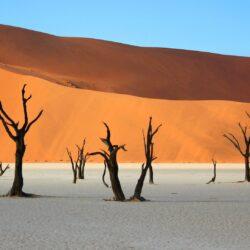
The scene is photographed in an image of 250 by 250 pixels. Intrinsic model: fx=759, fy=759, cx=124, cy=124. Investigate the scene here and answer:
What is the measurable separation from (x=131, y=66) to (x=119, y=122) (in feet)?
154

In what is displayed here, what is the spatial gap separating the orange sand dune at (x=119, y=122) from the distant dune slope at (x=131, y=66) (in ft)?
64.3

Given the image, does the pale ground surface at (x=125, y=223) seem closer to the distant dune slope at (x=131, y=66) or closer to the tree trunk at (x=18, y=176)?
the tree trunk at (x=18, y=176)

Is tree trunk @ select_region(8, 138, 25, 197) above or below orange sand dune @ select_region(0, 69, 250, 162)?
below

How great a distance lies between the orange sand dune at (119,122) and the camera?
6100 centimetres

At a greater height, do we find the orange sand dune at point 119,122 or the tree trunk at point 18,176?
the orange sand dune at point 119,122

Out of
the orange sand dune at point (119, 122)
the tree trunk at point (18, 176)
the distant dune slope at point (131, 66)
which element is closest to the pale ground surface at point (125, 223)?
the tree trunk at point (18, 176)

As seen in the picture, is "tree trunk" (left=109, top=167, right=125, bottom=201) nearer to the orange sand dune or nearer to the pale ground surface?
the pale ground surface

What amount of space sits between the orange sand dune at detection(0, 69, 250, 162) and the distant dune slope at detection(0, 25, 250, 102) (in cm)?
1961

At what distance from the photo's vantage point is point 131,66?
368ft

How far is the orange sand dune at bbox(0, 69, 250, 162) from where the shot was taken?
6100cm

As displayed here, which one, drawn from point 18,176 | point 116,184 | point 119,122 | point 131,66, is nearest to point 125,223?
point 116,184

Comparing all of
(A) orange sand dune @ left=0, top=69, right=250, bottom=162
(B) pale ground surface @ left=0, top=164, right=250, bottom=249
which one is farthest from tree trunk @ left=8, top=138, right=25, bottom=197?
(A) orange sand dune @ left=0, top=69, right=250, bottom=162

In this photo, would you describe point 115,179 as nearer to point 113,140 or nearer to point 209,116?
point 113,140

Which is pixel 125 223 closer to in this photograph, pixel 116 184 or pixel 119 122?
pixel 116 184
